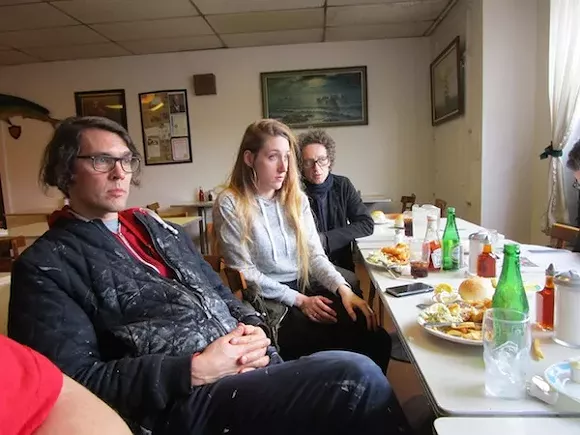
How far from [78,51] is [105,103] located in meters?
0.60

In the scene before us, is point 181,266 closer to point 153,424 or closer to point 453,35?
point 153,424

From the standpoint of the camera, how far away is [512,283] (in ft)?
2.94

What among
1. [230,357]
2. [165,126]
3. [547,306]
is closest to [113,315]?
[230,357]

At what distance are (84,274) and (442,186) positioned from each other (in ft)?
13.2

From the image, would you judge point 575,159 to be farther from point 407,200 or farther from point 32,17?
point 32,17

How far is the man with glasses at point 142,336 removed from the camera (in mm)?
849

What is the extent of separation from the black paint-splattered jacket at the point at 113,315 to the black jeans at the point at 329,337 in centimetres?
38

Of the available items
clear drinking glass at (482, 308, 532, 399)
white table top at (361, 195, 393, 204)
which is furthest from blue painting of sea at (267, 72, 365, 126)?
clear drinking glass at (482, 308, 532, 399)

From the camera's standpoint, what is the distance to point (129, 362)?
2.85 ft

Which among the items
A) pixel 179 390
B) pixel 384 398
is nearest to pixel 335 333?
pixel 384 398

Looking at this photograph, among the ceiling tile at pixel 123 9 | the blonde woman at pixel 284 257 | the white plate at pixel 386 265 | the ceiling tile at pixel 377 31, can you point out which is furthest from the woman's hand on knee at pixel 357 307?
the ceiling tile at pixel 377 31

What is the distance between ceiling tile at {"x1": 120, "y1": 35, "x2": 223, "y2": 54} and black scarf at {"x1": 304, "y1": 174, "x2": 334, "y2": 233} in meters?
2.72

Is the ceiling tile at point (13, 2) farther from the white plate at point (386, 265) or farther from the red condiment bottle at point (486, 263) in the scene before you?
the red condiment bottle at point (486, 263)

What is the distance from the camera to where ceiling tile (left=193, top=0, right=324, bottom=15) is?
10.8 feet
